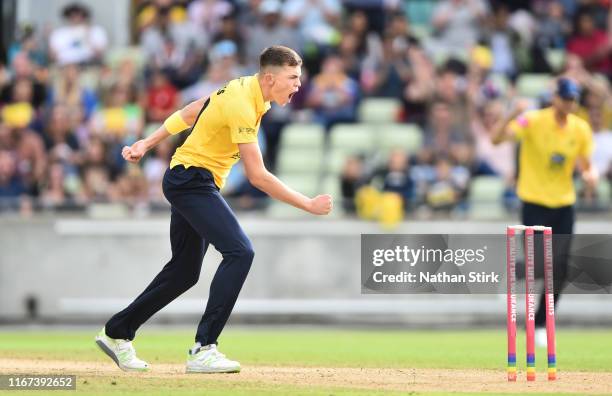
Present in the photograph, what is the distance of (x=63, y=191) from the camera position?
20203 millimetres

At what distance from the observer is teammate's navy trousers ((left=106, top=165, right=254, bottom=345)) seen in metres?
10.8

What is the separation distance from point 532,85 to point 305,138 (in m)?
3.77

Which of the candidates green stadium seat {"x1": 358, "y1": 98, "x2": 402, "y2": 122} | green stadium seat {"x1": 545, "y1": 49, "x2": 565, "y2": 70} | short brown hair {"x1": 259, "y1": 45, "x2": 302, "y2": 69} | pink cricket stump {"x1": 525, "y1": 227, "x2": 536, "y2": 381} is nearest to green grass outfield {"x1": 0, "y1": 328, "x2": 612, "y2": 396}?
pink cricket stump {"x1": 525, "y1": 227, "x2": 536, "y2": 381}

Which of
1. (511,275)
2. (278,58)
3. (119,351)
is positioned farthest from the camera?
(119,351)

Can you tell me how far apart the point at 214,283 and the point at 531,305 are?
2.37 meters

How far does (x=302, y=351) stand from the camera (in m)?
14.5

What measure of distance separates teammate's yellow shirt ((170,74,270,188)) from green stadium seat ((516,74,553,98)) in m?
11.8

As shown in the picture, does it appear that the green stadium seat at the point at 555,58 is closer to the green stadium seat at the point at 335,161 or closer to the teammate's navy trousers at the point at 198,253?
the green stadium seat at the point at 335,161

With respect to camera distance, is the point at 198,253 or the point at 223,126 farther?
the point at 198,253

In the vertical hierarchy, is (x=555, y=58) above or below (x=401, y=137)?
above

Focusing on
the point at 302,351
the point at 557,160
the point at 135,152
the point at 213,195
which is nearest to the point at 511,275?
the point at 213,195

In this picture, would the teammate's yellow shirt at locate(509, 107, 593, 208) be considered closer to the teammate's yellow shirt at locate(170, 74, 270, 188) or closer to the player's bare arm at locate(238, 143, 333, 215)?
the teammate's yellow shirt at locate(170, 74, 270, 188)

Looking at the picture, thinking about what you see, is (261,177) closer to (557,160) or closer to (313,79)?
(557,160)

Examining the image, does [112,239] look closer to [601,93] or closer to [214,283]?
[601,93]
